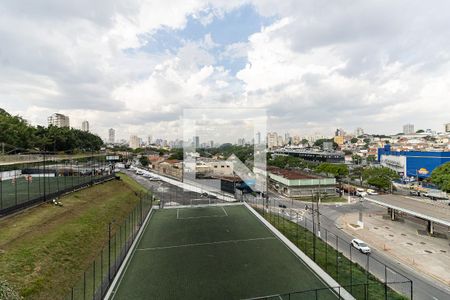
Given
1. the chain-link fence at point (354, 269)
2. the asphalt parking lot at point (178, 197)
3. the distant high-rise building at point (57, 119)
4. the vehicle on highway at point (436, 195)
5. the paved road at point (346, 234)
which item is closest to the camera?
the chain-link fence at point (354, 269)

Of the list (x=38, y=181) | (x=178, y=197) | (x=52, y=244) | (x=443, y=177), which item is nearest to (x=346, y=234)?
(x=443, y=177)

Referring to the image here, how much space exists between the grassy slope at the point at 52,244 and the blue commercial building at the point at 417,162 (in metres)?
46.9

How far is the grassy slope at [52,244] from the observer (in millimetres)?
9406

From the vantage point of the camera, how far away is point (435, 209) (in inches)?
742

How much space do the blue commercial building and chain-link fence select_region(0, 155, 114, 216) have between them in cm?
4902

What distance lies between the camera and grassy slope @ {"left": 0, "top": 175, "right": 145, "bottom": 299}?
9406 millimetres

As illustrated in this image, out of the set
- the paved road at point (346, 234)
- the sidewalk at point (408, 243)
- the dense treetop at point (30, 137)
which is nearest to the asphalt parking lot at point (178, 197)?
the paved road at point (346, 234)

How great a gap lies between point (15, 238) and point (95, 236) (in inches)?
158

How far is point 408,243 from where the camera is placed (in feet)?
55.4

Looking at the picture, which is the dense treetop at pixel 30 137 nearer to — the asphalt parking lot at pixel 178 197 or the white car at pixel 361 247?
the asphalt parking lot at pixel 178 197

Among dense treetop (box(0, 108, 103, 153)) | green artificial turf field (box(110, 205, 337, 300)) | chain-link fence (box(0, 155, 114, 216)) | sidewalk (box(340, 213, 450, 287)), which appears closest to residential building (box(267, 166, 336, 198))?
sidewalk (box(340, 213, 450, 287))

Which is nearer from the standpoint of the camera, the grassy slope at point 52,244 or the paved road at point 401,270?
the grassy slope at point 52,244

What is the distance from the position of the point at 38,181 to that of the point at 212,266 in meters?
18.6

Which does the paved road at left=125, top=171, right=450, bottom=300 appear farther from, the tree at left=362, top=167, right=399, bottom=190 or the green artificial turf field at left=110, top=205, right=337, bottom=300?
the tree at left=362, top=167, right=399, bottom=190
